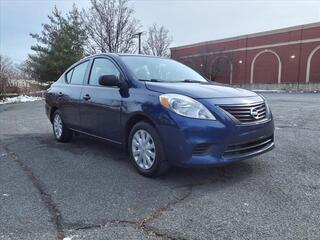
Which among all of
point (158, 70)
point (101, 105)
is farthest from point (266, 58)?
point (101, 105)

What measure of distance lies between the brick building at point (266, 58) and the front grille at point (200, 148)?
38.4 metres

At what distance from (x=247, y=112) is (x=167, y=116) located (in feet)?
3.24

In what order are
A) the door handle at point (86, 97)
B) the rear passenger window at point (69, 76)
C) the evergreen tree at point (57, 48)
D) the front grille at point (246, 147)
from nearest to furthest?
the front grille at point (246, 147)
the door handle at point (86, 97)
the rear passenger window at point (69, 76)
the evergreen tree at point (57, 48)

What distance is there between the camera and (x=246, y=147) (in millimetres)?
3951

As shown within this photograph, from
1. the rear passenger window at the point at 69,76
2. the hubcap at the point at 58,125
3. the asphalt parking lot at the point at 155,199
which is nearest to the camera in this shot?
the asphalt parking lot at the point at 155,199

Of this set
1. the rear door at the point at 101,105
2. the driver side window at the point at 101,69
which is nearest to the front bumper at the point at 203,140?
the rear door at the point at 101,105

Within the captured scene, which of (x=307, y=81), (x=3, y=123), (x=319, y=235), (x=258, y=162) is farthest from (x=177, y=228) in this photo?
(x=307, y=81)

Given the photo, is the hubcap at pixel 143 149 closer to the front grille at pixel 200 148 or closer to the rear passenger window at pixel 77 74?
the front grille at pixel 200 148

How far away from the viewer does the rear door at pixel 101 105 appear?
462cm

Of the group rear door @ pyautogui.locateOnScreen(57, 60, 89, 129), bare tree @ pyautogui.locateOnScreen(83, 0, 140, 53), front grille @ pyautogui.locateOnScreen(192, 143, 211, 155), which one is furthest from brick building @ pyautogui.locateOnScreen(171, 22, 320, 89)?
front grille @ pyautogui.locateOnScreen(192, 143, 211, 155)

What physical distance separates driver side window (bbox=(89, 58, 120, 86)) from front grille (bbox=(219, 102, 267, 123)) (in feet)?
5.92

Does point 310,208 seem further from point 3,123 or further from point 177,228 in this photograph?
point 3,123

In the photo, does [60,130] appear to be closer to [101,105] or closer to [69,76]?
[69,76]

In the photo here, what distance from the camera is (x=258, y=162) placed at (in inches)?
186
